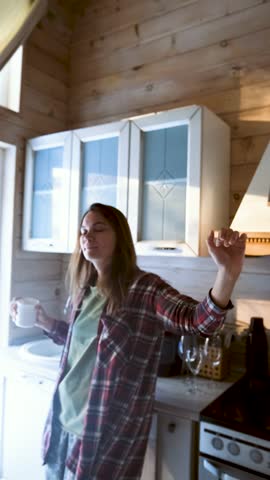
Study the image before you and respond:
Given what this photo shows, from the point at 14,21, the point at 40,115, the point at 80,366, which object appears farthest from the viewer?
the point at 40,115

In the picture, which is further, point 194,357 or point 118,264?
point 194,357

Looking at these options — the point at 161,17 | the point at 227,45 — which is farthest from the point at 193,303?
the point at 161,17

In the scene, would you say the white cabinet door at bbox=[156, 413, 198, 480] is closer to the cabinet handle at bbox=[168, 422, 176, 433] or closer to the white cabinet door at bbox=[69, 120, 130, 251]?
the cabinet handle at bbox=[168, 422, 176, 433]

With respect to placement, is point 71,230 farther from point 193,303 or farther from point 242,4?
point 242,4

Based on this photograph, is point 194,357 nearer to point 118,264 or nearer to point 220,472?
point 220,472

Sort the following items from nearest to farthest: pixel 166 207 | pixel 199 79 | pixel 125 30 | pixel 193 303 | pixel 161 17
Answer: pixel 193 303, pixel 166 207, pixel 199 79, pixel 161 17, pixel 125 30

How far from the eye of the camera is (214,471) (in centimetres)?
118

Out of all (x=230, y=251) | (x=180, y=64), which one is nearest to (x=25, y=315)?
(x=230, y=251)

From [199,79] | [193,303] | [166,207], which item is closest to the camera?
[193,303]

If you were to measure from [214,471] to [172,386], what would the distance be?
39 cm

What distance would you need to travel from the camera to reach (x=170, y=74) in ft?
6.72

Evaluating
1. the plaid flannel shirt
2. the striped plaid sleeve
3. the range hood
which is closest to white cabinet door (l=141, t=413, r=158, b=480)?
the plaid flannel shirt

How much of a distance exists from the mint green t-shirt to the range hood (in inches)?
23.2

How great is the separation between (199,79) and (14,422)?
1.98 m
